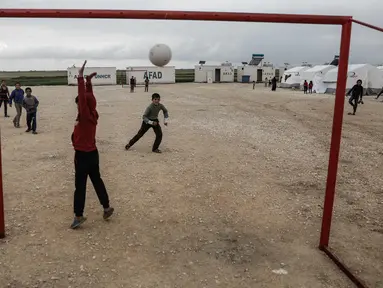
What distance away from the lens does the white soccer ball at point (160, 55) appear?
5312 centimetres

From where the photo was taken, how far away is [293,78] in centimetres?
4647

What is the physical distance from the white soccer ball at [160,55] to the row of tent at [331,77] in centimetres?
1650

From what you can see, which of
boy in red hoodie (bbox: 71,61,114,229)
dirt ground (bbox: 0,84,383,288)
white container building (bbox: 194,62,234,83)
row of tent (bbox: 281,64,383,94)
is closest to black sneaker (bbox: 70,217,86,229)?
boy in red hoodie (bbox: 71,61,114,229)

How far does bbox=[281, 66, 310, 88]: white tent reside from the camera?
45.5 metres

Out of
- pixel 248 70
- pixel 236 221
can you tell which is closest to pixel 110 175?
pixel 236 221

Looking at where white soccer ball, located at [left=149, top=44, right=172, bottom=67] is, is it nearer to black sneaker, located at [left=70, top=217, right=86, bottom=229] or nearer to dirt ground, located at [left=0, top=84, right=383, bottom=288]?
dirt ground, located at [left=0, top=84, right=383, bottom=288]

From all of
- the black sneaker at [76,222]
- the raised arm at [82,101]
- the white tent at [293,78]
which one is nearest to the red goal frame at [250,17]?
the raised arm at [82,101]

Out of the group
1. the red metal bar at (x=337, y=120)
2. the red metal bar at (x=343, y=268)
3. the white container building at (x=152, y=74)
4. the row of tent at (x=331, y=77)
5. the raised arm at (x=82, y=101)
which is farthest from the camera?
the white container building at (x=152, y=74)

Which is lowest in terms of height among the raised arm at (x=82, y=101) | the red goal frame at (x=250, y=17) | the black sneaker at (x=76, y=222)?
the black sneaker at (x=76, y=222)

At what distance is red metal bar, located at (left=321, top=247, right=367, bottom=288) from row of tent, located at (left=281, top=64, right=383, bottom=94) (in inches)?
1127

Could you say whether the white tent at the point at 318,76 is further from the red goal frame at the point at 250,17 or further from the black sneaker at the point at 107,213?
the black sneaker at the point at 107,213

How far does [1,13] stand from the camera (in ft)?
15.4

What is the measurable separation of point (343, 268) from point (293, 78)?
44.0m

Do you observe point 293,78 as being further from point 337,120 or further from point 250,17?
point 250,17
